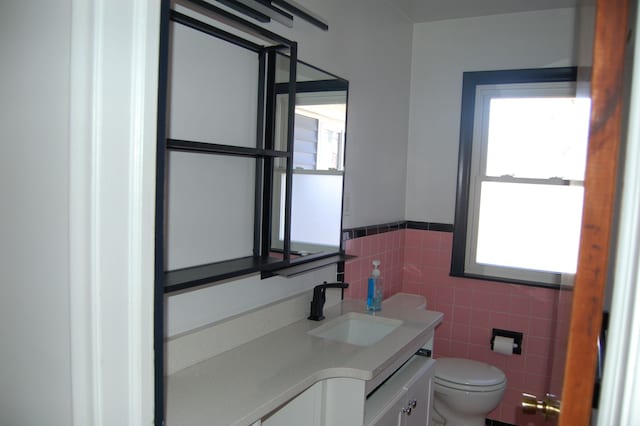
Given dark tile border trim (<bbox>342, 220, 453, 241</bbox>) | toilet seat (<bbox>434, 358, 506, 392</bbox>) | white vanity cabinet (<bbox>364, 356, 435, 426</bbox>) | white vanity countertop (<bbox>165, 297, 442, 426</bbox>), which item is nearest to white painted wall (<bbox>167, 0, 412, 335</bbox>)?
dark tile border trim (<bbox>342, 220, 453, 241</bbox>)

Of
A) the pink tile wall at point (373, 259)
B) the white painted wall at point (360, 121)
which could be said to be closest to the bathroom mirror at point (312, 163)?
the white painted wall at point (360, 121)

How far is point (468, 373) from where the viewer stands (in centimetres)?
268

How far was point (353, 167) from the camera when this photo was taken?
8.40ft

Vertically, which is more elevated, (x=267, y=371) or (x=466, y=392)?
(x=267, y=371)

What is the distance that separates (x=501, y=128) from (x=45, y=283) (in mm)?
2911

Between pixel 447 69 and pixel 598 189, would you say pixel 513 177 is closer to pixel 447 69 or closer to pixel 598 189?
pixel 447 69

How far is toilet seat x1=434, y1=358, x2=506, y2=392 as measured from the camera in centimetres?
259

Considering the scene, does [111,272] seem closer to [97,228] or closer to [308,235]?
[97,228]

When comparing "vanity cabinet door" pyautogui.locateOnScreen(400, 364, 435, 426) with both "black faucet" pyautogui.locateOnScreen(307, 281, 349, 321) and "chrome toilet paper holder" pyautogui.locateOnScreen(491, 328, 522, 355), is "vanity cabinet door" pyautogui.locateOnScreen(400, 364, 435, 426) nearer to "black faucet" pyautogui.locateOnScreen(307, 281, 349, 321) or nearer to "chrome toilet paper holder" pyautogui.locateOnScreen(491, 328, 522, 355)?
"black faucet" pyautogui.locateOnScreen(307, 281, 349, 321)

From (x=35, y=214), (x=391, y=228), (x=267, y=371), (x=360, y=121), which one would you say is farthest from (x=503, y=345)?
(x=35, y=214)

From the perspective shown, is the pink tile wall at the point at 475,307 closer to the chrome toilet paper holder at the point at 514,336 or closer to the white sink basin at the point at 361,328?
the chrome toilet paper holder at the point at 514,336

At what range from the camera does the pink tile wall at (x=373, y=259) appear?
8.44 ft

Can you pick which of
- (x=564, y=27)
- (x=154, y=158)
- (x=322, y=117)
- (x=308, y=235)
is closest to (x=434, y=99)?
(x=564, y=27)

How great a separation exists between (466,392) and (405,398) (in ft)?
2.89
